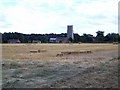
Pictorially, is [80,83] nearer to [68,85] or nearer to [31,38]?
[68,85]

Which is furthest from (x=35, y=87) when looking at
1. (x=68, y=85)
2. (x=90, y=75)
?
(x=90, y=75)

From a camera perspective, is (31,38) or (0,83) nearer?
(0,83)

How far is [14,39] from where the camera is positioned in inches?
3649

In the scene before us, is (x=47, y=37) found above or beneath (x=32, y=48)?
above

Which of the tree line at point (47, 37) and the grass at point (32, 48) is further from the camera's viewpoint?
the tree line at point (47, 37)

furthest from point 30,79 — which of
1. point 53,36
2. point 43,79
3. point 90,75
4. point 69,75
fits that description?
point 53,36

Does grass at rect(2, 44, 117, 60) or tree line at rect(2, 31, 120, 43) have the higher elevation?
tree line at rect(2, 31, 120, 43)

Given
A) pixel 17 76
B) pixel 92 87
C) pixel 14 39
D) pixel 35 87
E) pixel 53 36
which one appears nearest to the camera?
pixel 92 87

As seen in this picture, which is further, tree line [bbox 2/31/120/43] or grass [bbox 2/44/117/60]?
tree line [bbox 2/31/120/43]

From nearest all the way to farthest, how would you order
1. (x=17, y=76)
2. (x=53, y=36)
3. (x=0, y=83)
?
(x=0, y=83), (x=17, y=76), (x=53, y=36)

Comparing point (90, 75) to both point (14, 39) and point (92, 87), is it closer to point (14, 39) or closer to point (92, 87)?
point (92, 87)

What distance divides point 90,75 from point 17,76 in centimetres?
325

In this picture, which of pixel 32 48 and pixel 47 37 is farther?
pixel 47 37

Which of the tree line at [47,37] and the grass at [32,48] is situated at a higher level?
the tree line at [47,37]
